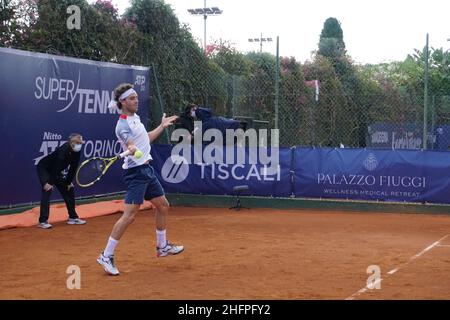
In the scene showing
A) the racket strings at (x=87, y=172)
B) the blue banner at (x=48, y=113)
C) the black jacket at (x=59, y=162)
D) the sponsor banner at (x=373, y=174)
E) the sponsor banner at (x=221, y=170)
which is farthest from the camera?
the sponsor banner at (x=221, y=170)

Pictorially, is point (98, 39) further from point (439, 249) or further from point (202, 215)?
point (439, 249)

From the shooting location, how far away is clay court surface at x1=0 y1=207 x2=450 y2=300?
615cm


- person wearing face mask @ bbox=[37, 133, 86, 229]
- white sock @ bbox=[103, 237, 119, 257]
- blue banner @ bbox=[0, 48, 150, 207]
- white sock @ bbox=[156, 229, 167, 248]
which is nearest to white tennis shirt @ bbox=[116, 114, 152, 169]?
white sock @ bbox=[103, 237, 119, 257]

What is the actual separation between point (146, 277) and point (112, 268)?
0.38m

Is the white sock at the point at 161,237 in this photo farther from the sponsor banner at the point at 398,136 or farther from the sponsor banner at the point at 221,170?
the sponsor banner at the point at 398,136

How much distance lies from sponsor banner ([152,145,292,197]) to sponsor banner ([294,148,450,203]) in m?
0.41

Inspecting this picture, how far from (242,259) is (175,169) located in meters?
6.99

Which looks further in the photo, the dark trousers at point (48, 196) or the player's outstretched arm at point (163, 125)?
the dark trousers at point (48, 196)

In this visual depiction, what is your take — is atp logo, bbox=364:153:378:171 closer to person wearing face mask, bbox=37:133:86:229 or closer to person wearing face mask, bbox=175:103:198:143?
person wearing face mask, bbox=175:103:198:143

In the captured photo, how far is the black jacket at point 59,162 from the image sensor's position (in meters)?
11.1

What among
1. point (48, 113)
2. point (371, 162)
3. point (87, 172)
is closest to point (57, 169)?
point (87, 172)

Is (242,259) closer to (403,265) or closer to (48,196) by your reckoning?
(403,265)

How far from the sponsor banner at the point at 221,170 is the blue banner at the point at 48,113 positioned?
1092 millimetres

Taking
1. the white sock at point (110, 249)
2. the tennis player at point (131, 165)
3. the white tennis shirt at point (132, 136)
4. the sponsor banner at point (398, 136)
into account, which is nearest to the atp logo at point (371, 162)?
the sponsor banner at point (398, 136)
